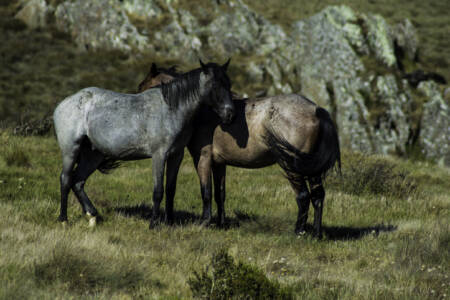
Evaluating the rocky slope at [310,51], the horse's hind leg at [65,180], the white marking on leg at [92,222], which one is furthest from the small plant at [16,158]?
the rocky slope at [310,51]

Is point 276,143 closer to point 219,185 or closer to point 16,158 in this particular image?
point 219,185

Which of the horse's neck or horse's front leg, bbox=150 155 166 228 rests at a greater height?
the horse's neck

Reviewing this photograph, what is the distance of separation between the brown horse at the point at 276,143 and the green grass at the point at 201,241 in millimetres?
782

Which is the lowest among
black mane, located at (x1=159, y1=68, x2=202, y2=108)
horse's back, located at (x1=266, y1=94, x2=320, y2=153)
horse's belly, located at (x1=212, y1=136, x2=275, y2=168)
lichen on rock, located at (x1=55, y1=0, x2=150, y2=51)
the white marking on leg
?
the white marking on leg

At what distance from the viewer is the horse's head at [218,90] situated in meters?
6.66

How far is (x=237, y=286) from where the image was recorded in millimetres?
4211

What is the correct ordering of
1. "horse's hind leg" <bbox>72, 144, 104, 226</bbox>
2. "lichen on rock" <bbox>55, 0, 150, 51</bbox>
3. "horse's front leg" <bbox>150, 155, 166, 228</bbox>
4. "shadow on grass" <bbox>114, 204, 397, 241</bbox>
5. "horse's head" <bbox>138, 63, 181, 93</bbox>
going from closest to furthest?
1. "horse's front leg" <bbox>150, 155, 166, 228</bbox>
2. "horse's hind leg" <bbox>72, 144, 104, 226</bbox>
3. "shadow on grass" <bbox>114, 204, 397, 241</bbox>
4. "horse's head" <bbox>138, 63, 181, 93</bbox>
5. "lichen on rock" <bbox>55, 0, 150, 51</bbox>

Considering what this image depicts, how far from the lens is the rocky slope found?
20.0 meters

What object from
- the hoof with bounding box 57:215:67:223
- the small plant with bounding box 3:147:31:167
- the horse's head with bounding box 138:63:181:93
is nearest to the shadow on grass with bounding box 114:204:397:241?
the hoof with bounding box 57:215:67:223

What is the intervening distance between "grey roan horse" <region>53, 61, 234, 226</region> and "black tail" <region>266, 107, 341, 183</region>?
902 mm

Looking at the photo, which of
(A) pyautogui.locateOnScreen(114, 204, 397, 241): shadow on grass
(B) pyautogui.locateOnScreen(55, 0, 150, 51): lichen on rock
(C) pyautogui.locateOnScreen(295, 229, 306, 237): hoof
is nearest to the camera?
(C) pyautogui.locateOnScreen(295, 229, 306, 237): hoof

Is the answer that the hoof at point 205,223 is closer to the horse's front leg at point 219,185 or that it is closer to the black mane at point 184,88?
the horse's front leg at point 219,185

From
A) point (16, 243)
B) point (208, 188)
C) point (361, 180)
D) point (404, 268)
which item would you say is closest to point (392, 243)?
point (404, 268)

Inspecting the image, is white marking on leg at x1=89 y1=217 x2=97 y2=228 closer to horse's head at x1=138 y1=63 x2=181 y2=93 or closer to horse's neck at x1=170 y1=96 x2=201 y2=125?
horse's neck at x1=170 y1=96 x2=201 y2=125
